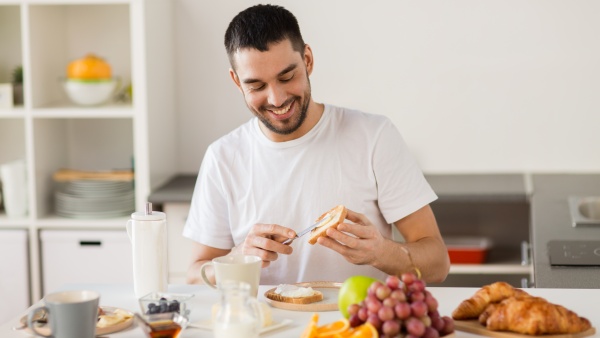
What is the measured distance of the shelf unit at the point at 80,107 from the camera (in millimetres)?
3789

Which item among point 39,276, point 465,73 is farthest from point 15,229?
point 465,73

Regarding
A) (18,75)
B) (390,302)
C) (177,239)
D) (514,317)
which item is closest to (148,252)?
(390,302)

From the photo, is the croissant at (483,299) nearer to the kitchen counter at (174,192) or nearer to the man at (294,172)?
the man at (294,172)

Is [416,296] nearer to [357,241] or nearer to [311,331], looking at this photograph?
[311,331]

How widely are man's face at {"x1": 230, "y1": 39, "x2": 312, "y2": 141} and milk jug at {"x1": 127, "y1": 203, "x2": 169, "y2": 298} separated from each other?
474 mm

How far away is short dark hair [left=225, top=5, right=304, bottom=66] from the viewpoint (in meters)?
2.35

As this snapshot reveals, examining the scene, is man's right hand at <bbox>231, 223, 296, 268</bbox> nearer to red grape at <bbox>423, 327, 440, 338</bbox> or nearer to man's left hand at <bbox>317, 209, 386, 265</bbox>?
man's left hand at <bbox>317, 209, 386, 265</bbox>

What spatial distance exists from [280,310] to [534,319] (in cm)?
54

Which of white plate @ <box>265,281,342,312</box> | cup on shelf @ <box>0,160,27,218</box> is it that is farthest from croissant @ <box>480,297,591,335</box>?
cup on shelf @ <box>0,160,27,218</box>

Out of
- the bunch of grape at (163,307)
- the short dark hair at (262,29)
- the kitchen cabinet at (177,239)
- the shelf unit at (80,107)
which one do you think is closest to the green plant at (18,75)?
the shelf unit at (80,107)

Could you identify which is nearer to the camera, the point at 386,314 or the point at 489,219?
the point at 386,314

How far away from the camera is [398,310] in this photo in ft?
5.17

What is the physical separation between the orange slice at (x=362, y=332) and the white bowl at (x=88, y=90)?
8.33 ft

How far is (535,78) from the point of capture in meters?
4.02
